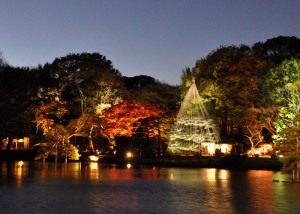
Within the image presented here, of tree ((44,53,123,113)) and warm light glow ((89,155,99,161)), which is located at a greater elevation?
tree ((44,53,123,113))

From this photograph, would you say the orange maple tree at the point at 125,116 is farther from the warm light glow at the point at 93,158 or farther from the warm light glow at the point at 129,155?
the warm light glow at the point at 93,158

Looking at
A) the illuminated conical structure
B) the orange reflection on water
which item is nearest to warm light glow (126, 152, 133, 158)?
the illuminated conical structure

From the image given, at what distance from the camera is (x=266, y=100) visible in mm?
43312

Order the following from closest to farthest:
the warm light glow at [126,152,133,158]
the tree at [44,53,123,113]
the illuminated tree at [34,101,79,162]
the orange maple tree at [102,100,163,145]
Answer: the warm light glow at [126,152,133,158], the illuminated tree at [34,101,79,162], the orange maple tree at [102,100,163,145], the tree at [44,53,123,113]

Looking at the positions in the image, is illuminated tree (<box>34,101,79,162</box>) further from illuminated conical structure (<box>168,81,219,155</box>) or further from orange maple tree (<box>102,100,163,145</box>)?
illuminated conical structure (<box>168,81,219,155</box>)

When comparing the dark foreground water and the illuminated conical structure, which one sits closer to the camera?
the dark foreground water

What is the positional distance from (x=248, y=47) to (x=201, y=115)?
901 centimetres

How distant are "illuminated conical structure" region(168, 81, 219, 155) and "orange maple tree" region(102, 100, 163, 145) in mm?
3099

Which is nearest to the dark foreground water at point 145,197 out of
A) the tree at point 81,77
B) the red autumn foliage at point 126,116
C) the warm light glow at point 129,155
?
the warm light glow at point 129,155

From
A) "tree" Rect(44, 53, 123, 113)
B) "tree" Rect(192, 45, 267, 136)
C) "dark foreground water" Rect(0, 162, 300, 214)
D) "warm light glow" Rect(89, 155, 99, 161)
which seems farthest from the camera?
"tree" Rect(44, 53, 123, 113)

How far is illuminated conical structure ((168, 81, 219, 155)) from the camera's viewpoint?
4534 centimetres

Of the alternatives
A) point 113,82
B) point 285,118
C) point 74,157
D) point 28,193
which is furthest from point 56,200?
point 113,82

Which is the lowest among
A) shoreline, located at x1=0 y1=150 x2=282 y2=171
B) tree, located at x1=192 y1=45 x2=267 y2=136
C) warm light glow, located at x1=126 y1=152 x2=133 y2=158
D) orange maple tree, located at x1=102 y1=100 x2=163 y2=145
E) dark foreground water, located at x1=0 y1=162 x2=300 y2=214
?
dark foreground water, located at x1=0 y1=162 x2=300 y2=214

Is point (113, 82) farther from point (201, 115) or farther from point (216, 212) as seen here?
point (216, 212)
